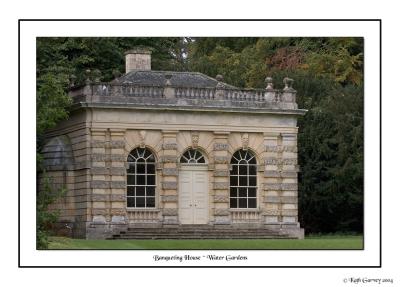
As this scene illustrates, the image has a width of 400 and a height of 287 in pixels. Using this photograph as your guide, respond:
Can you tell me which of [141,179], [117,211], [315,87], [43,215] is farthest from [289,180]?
[43,215]

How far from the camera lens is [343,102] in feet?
149

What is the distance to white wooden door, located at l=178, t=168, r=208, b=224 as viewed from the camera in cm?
3984

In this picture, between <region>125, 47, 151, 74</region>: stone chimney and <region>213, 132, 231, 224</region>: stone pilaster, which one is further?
<region>125, 47, 151, 74</region>: stone chimney

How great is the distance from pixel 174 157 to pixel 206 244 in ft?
15.0

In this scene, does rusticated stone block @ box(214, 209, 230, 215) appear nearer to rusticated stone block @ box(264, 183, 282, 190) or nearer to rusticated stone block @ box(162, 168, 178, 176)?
rusticated stone block @ box(264, 183, 282, 190)

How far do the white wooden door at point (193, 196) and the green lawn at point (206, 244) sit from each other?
1.85 metres

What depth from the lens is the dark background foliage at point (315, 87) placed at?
44469 mm

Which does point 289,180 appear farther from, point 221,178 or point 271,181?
point 221,178

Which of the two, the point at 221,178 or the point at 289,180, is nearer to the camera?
the point at 221,178

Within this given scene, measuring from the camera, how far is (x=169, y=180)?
39.6m

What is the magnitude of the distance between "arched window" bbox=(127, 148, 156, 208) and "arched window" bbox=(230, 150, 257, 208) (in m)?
2.50

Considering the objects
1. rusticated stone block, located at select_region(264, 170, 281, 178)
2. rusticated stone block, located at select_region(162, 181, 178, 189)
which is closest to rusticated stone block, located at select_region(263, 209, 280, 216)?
rusticated stone block, located at select_region(264, 170, 281, 178)
